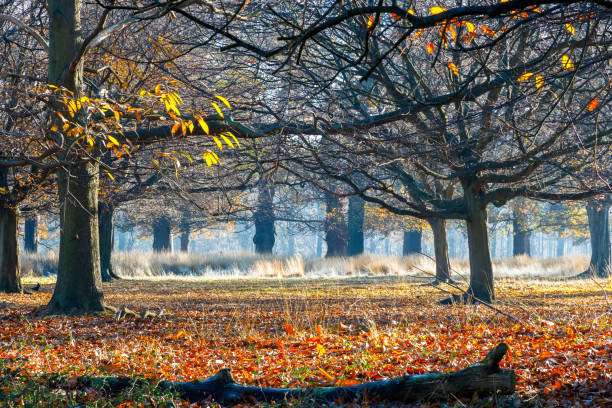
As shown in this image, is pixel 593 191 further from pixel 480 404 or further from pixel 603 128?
pixel 480 404

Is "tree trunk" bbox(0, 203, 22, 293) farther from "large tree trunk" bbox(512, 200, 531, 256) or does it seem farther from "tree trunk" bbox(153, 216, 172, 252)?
"large tree trunk" bbox(512, 200, 531, 256)

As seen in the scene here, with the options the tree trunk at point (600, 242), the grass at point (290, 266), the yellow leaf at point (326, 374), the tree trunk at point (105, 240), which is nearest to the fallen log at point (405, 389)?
the yellow leaf at point (326, 374)

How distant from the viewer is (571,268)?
82.6ft

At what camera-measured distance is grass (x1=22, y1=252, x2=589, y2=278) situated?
2309 centimetres

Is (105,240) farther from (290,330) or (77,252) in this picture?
(290,330)

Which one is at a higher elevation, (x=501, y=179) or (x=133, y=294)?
(x=501, y=179)

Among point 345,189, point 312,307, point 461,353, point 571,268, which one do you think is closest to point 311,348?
point 461,353

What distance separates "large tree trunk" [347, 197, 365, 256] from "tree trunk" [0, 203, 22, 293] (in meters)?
19.2

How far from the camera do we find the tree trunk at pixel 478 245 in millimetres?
11047

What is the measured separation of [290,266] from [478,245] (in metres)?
13.6

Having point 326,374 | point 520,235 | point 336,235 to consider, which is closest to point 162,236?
point 336,235

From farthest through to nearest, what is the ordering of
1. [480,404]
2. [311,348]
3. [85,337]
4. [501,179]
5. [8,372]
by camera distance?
1. [501,179]
2. [85,337]
3. [311,348]
4. [8,372]
5. [480,404]

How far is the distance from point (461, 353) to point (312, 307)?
4.64 m

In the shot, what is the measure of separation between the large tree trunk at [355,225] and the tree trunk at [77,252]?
21.7m
